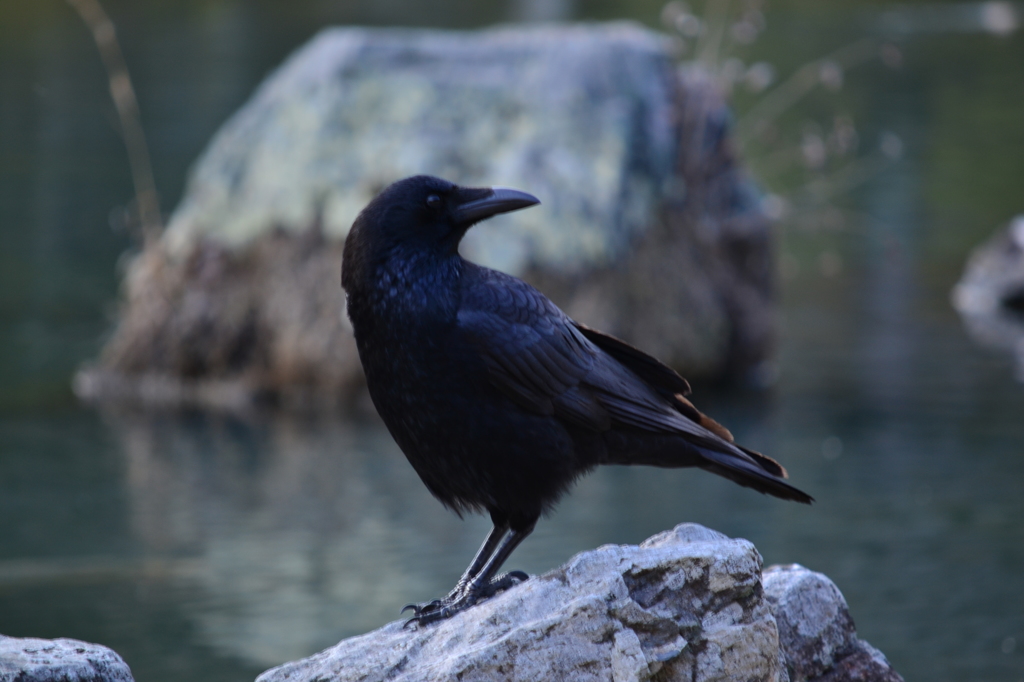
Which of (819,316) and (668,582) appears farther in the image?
(819,316)

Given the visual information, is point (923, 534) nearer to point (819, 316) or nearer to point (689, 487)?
point (689, 487)

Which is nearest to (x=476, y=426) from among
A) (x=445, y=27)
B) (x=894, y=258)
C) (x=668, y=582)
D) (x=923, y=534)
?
(x=668, y=582)

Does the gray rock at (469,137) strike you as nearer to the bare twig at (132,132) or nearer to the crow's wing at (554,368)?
the bare twig at (132,132)

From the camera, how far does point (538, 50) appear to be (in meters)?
9.76

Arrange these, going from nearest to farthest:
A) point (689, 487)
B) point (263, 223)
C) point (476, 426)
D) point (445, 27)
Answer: point (476, 426) < point (689, 487) < point (263, 223) < point (445, 27)

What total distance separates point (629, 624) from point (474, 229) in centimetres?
592

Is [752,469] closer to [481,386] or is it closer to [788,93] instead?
[481,386]

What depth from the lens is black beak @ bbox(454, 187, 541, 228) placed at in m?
3.81

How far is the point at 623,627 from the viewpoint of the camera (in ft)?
10.2

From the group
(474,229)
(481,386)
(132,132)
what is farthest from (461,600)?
(132,132)

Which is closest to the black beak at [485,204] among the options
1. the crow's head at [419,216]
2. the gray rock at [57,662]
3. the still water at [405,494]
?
the crow's head at [419,216]

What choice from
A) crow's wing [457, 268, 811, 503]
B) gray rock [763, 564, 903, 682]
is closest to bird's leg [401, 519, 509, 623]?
crow's wing [457, 268, 811, 503]

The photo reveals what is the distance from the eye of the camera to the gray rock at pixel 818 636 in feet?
12.5

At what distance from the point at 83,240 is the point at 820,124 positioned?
39.9 feet
